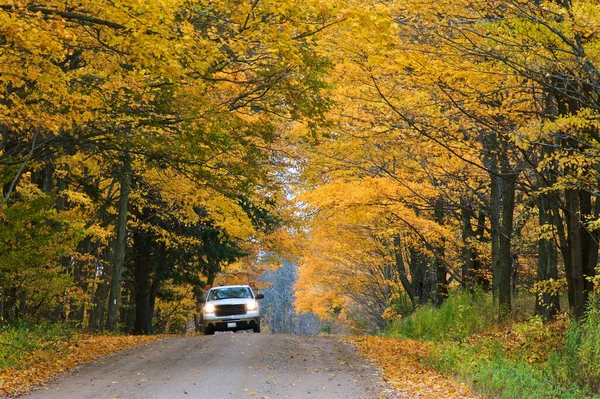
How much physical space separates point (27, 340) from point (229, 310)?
8.26 metres

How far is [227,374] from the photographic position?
11.4 m

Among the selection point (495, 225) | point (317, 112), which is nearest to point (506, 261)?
point (495, 225)

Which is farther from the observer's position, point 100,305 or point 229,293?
point 100,305

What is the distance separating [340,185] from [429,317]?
5.14m

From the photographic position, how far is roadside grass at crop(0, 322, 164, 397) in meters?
10.9

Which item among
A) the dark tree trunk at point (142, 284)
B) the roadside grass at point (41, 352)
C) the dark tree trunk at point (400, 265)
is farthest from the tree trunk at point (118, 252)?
the dark tree trunk at point (400, 265)

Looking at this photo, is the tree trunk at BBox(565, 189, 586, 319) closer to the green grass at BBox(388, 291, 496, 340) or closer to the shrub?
the shrub

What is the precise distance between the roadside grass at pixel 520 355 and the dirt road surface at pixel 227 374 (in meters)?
1.45

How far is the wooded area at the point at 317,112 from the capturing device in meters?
9.88

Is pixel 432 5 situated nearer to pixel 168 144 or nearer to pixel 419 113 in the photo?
pixel 419 113

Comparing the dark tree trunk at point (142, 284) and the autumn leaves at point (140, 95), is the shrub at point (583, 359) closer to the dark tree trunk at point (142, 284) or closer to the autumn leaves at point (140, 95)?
the autumn leaves at point (140, 95)

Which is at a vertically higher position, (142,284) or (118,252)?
(118,252)

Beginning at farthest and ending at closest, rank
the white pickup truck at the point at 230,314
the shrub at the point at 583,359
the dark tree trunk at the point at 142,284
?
the dark tree trunk at the point at 142,284
the white pickup truck at the point at 230,314
the shrub at the point at 583,359

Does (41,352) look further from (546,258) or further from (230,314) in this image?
(546,258)
